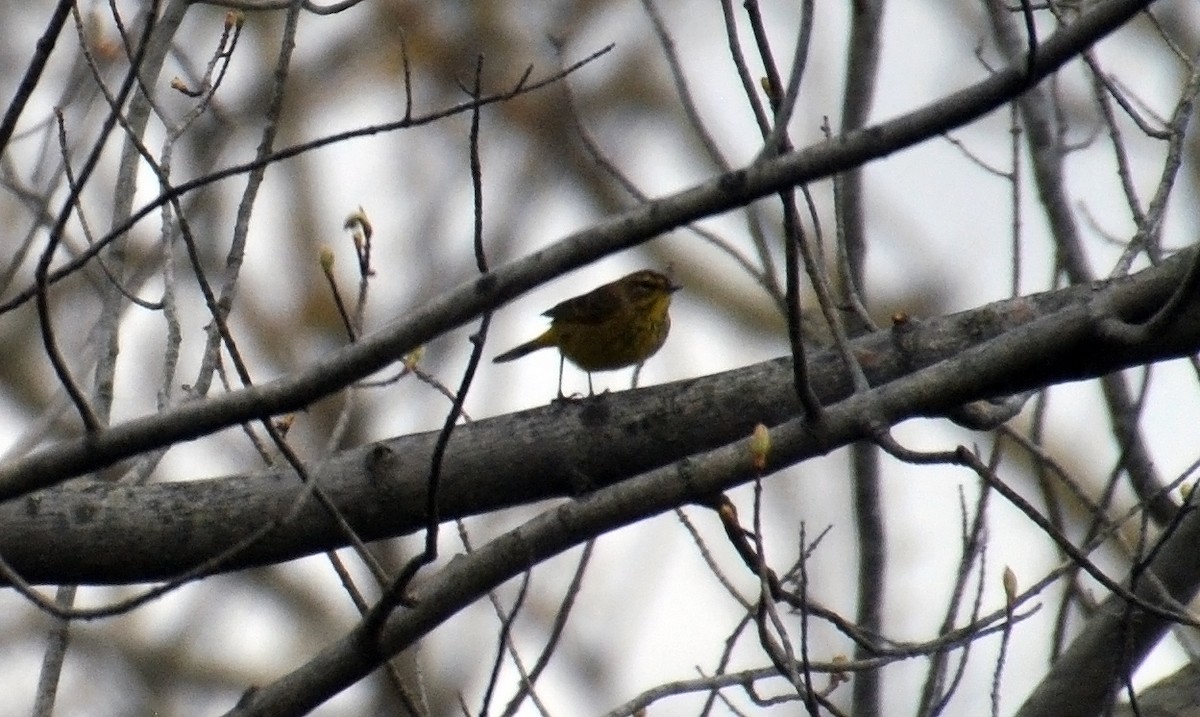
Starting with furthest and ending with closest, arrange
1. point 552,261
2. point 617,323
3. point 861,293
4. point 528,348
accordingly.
A: 1. point 528,348
2. point 617,323
3. point 861,293
4. point 552,261

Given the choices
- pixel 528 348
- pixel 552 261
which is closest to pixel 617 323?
pixel 528 348

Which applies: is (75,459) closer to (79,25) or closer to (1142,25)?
(79,25)

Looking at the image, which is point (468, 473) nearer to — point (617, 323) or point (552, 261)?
point (552, 261)

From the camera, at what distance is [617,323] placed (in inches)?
243

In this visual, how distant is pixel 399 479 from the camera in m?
3.59

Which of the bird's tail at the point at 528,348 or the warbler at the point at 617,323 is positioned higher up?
the bird's tail at the point at 528,348

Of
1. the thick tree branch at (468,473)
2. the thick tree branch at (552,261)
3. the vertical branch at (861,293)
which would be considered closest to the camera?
the thick tree branch at (552,261)

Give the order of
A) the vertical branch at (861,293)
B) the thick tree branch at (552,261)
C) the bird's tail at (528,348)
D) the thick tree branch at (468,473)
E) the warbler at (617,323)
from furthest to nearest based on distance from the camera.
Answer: the bird's tail at (528,348), the warbler at (617,323), the vertical branch at (861,293), the thick tree branch at (468,473), the thick tree branch at (552,261)

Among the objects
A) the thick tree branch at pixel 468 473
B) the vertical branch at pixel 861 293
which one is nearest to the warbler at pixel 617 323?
the vertical branch at pixel 861 293

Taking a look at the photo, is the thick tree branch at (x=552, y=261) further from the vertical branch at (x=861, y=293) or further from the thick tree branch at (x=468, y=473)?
the vertical branch at (x=861, y=293)

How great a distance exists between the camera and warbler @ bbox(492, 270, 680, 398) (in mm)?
6156

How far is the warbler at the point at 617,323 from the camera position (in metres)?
6.16

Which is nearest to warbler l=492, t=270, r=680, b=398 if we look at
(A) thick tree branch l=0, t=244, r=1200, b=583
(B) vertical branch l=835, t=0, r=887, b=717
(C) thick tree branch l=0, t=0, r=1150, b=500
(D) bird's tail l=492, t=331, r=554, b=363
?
(D) bird's tail l=492, t=331, r=554, b=363

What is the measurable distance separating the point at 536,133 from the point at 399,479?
8.56m
